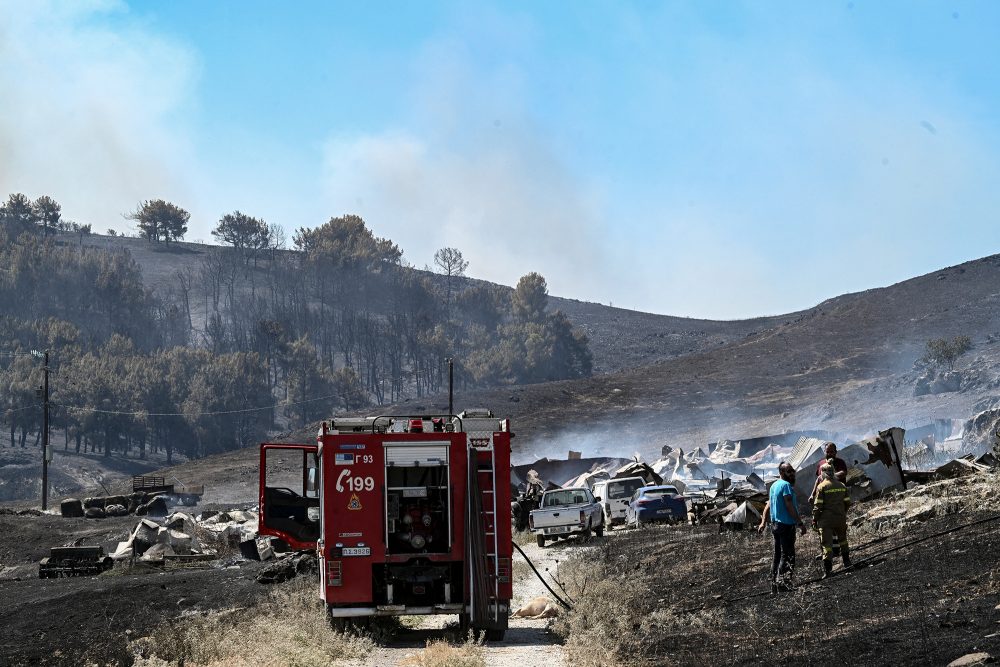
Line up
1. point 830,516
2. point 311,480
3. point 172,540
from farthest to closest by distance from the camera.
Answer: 1. point 172,540
2. point 311,480
3. point 830,516

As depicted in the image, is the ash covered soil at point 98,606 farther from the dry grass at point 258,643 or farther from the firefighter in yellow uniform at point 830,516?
the firefighter in yellow uniform at point 830,516

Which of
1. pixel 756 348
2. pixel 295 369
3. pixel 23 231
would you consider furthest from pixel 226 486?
pixel 23 231

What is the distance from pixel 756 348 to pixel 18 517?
288 feet

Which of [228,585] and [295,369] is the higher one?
[295,369]

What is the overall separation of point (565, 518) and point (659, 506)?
125 inches

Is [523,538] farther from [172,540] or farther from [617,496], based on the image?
[172,540]

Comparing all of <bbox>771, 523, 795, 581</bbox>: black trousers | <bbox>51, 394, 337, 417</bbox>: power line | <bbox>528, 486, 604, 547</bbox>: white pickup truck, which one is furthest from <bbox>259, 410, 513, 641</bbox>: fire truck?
<bbox>51, 394, 337, 417</bbox>: power line

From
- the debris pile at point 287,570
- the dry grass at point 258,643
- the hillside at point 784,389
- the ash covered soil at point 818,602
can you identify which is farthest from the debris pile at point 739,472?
the hillside at point 784,389

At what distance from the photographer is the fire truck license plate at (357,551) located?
15273 mm

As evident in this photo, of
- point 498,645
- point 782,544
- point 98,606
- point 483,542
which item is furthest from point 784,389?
point 498,645

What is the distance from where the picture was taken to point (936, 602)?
1230cm

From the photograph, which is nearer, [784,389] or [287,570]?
[287,570]

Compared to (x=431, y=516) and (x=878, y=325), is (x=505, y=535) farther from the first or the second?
(x=878, y=325)

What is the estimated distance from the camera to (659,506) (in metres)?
35.3
